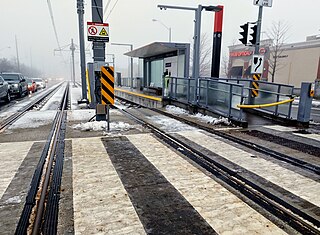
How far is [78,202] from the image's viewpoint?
130 inches

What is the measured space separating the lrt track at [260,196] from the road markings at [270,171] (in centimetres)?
39

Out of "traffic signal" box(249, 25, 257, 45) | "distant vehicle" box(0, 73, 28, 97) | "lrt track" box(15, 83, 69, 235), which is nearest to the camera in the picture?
"lrt track" box(15, 83, 69, 235)

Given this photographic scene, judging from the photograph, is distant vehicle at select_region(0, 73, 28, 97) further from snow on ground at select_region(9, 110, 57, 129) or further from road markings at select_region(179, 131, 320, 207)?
road markings at select_region(179, 131, 320, 207)

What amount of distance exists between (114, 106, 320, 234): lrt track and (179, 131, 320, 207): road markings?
39 cm

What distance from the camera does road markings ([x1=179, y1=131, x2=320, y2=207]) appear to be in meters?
3.74

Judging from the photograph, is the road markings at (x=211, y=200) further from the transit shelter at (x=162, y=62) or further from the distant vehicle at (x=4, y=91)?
the distant vehicle at (x=4, y=91)

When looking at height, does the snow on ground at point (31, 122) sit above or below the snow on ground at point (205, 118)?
below

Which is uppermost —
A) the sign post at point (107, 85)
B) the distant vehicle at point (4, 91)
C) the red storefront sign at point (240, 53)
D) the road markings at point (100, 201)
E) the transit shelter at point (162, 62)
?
the red storefront sign at point (240, 53)

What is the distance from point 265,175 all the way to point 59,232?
3.28 meters

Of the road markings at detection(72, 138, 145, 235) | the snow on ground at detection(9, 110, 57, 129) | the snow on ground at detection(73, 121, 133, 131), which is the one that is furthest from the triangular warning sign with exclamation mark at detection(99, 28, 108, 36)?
the road markings at detection(72, 138, 145, 235)

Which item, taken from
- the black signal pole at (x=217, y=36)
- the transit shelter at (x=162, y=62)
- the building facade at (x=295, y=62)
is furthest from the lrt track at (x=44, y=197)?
the building facade at (x=295, y=62)

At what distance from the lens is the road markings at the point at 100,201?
9.16 ft

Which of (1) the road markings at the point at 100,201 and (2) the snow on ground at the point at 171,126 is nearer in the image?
(1) the road markings at the point at 100,201

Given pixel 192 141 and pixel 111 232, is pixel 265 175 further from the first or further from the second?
pixel 111 232
